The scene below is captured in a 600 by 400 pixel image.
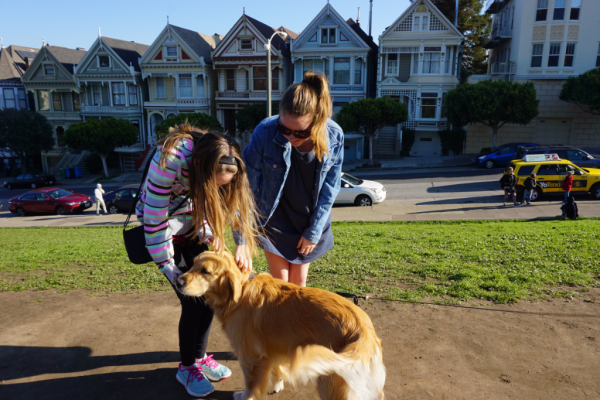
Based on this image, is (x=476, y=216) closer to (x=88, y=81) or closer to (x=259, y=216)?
(x=259, y=216)

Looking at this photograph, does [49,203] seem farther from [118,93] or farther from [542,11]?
[542,11]

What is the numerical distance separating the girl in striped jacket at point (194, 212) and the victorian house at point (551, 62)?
35445 mm

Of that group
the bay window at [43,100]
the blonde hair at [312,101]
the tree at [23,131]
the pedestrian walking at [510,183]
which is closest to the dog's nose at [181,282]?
the blonde hair at [312,101]

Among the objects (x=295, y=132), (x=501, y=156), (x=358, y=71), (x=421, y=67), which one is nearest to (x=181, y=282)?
(x=295, y=132)

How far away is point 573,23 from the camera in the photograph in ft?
Result: 105

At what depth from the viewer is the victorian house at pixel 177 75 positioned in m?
38.2

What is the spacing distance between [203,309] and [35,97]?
49151 mm

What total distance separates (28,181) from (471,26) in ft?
155

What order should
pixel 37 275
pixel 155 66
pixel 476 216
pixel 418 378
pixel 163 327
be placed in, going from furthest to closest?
pixel 155 66
pixel 476 216
pixel 37 275
pixel 163 327
pixel 418 378

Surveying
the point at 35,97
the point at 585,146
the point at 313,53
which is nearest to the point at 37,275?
the point at 313,53

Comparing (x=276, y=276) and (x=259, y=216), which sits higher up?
(x=259, y=216)

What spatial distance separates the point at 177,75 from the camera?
39031mm

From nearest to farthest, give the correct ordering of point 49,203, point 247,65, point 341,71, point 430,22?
point 49,203 < point 430,22 < point 341,71 < point 247,65

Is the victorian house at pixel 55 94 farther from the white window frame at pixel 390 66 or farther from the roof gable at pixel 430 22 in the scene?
the roof gable at pixel 430 22
